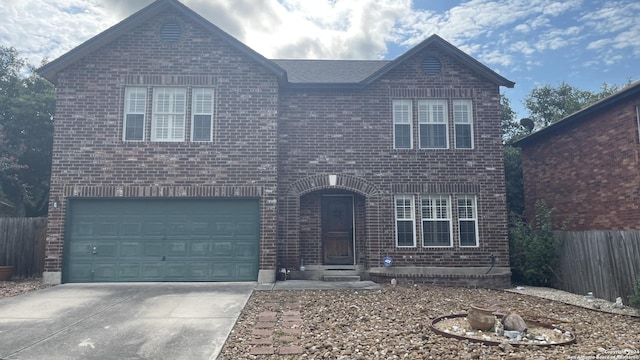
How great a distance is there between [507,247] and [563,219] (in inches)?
95.8

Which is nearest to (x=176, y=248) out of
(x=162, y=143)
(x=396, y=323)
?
(x=162, y=143)

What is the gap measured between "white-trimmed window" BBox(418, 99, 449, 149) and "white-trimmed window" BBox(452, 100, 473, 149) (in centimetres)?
30

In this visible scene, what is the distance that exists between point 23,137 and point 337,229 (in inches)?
500

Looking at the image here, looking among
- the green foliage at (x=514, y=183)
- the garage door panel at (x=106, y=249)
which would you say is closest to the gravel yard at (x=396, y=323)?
the garage door panel at (x=106, y=249)

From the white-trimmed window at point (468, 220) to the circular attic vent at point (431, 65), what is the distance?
153 inches

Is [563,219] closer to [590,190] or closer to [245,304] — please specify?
[590,190]

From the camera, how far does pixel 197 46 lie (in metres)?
11.2

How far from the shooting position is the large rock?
6109 millimetres

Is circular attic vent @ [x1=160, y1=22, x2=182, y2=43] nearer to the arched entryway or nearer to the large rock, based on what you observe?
the arched entryway

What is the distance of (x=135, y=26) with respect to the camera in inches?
442

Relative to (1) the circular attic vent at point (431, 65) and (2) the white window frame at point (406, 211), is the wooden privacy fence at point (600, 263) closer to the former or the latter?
(2) the white window frame at point (406, 211)

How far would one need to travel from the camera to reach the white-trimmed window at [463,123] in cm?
1198

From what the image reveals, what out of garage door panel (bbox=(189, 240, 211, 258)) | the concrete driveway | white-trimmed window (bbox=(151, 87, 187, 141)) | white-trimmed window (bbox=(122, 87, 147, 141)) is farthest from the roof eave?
the concrete driveway

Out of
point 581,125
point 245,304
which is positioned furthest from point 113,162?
point 581,125
